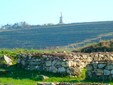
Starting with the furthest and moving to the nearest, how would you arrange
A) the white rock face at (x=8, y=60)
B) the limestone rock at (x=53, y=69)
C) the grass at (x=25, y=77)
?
the white rock face at (x=8, y=60), the limestone rock at (x=53, y=69), the grass at (x=25, y=77)

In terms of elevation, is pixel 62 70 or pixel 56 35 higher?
pixel 62 70

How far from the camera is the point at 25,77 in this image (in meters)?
28.9

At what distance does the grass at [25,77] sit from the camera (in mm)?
26552

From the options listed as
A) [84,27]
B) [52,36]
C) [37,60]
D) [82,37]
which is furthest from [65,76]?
[84,27]

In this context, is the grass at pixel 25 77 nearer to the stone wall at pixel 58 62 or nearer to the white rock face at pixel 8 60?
the stone wall at pixel 58 62

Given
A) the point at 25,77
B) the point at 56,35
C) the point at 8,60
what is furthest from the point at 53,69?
the point at 56,35

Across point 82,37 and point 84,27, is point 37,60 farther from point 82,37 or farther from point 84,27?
point 84,27

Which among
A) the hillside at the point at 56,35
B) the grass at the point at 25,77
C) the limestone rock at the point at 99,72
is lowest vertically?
the hillside at the point at 56,35

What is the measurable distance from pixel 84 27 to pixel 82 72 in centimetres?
10046

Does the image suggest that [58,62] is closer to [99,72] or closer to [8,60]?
[99,72]

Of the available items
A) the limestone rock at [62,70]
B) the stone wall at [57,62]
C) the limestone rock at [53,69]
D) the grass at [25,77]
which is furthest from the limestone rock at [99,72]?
the limestone rock at [53,69]

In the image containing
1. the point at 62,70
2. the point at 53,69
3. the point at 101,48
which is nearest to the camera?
the point at 62,70

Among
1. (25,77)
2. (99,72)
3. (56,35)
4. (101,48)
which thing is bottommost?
(56,35)

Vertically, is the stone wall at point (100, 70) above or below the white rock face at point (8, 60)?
above
